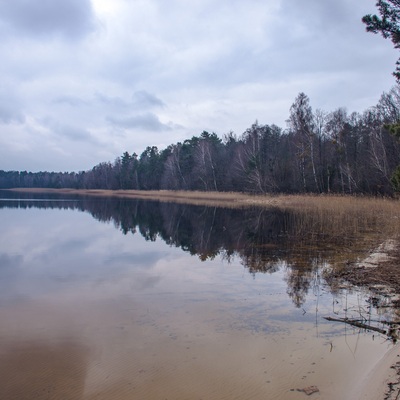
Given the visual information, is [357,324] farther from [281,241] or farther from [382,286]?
[281,241]

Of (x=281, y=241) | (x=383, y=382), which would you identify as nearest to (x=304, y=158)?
(x=281, y=241)

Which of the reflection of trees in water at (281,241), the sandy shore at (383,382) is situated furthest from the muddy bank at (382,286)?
the reflection of trees in water at (281,241)

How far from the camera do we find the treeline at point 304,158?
34.6 m

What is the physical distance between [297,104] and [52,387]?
40762 mm

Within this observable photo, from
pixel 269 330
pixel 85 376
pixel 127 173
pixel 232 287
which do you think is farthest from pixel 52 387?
pixel 127 173

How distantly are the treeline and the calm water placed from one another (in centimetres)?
1044

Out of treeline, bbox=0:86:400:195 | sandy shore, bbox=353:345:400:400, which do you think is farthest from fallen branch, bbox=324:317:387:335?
treeline, bbox=0:86:400:195

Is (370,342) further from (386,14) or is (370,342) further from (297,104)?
(297,104)

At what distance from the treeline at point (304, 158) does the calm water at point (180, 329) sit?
411 inches

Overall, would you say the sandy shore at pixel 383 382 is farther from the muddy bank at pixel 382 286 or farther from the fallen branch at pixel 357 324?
the fallen branch at pixel 357 324

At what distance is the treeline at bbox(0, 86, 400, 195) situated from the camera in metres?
34.6

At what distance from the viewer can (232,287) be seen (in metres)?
7.70

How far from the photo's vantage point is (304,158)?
134ft

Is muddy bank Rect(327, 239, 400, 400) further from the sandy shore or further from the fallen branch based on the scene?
the fallen branch
